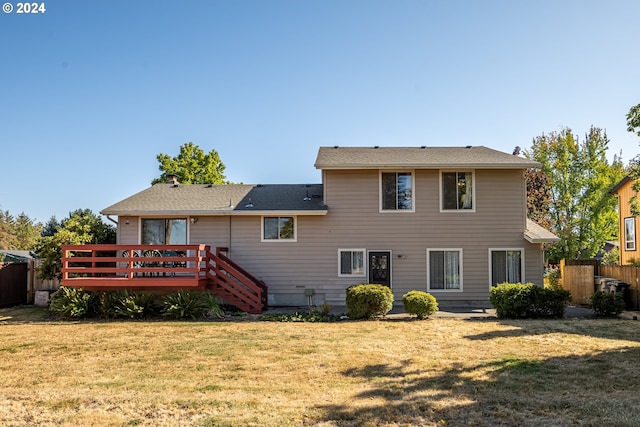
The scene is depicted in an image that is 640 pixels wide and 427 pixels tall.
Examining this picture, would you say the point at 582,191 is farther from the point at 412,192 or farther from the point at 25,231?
the point at 25,231

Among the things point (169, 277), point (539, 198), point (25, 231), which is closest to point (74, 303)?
point (169, 277)

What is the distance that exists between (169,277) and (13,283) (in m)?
6.79

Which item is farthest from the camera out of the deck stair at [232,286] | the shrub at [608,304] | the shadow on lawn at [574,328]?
the deck stair at [232,286]

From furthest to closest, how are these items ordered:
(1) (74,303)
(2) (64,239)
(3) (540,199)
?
(3) (540,199), (2) (64,239), (1) (74,303)

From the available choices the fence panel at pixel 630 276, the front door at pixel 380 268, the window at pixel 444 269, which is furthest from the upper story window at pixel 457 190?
the fence panel at pixel 630 276

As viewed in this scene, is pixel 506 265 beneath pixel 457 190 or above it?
beneath

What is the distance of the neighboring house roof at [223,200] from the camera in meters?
15.1

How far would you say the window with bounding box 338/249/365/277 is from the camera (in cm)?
1543

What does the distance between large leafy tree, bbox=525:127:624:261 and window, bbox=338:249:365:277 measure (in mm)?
14496

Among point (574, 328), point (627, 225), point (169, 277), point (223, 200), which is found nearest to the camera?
point (574, 328)

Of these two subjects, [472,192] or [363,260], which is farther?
[472,192]

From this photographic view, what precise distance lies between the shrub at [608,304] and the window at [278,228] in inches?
372

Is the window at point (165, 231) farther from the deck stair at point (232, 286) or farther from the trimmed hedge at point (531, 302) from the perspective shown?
the trimmed hedge at point (531, 302)

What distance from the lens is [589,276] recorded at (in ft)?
52.5
